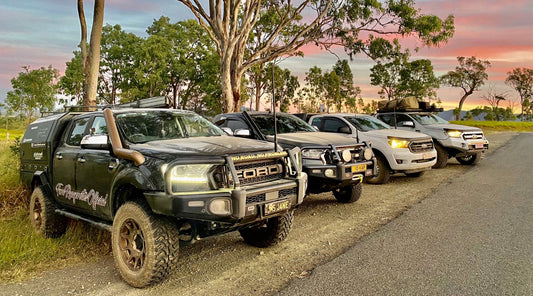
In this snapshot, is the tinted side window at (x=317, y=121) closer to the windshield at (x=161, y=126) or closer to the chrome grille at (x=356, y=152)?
the chrome grille at (x=356, y=152)

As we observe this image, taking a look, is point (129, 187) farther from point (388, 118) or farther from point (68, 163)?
point (388, 118)

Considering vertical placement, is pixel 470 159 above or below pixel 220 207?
below

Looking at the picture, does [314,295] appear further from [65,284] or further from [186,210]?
[65,284]

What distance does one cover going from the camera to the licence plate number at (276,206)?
388cm

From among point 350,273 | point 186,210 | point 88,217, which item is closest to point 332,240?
point 350,273

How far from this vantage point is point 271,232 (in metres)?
4.84

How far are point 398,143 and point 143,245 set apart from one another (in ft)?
23.5

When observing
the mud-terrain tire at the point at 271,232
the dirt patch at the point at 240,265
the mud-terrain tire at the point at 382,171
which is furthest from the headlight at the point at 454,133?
the mud-terrain tire at the point at 271,232

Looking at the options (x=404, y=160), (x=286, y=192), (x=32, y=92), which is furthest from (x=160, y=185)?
(x=32, y=92)

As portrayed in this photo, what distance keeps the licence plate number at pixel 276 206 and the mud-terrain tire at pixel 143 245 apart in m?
0.95

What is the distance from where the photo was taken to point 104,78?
135 feet

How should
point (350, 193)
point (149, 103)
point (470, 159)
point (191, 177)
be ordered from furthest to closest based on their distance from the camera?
point (470, 159) → point (350, 193) → point (149, 103) → point (191, 177)

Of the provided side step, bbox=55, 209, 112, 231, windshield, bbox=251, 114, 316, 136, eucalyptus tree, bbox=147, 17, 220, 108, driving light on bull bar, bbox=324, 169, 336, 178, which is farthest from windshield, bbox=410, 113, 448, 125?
eucalyptus tree, bbox=147, 17, 220, 108

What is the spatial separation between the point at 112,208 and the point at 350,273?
2.67 m
